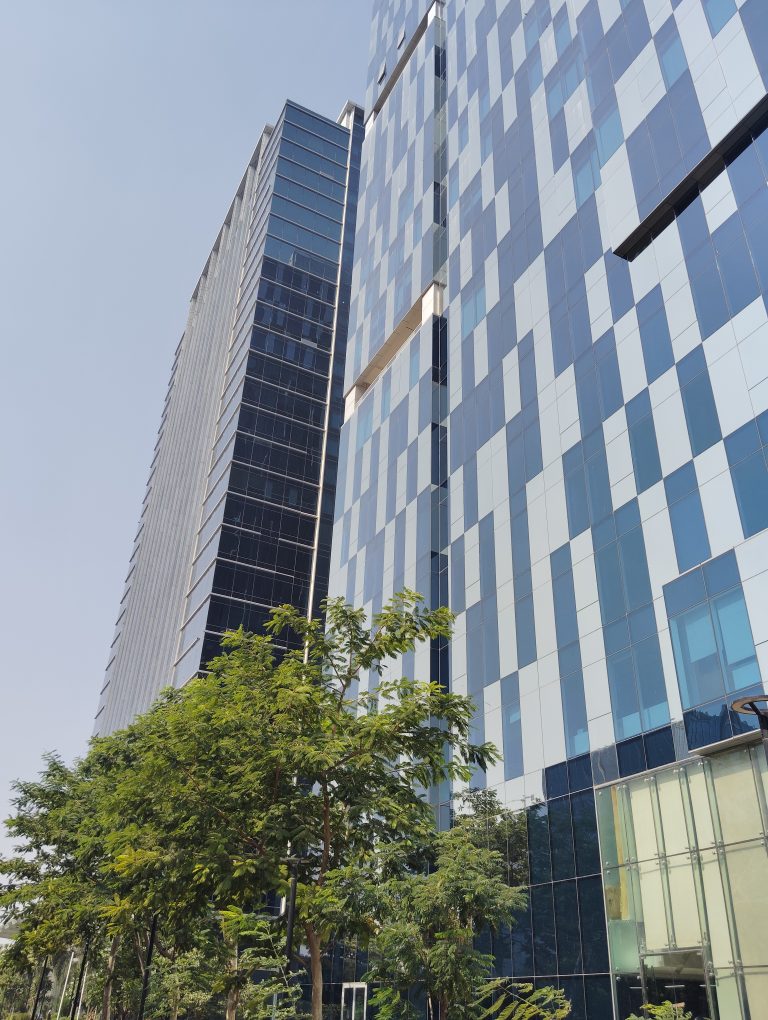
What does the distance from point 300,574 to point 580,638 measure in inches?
1897

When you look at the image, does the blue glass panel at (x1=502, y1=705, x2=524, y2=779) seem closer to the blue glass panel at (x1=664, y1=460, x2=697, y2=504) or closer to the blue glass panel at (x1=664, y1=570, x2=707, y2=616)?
the blue glass panel at (x1=664, y1=570, x2=707, y2=616)

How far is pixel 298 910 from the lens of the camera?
1719 centimetres

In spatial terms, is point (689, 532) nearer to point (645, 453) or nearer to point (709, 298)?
point (645, 453)

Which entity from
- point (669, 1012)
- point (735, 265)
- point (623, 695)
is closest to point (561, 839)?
point (623, 695)

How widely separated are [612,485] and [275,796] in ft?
57.8

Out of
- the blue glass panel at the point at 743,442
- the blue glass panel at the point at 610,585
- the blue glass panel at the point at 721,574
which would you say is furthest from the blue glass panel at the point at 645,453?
the blue glass panel at the point at 721,574

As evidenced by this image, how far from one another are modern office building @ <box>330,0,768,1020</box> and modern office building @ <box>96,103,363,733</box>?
27.4 m

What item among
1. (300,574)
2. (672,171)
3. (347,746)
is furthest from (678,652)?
(300,574)

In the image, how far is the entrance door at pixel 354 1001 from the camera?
40.2 metres

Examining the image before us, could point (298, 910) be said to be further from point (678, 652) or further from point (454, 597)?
point (454, 597)

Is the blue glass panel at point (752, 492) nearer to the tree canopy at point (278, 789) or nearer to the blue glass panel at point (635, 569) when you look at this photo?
the blue glass panel at point (635, 569)

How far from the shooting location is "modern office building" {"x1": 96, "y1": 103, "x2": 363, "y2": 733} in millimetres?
74250

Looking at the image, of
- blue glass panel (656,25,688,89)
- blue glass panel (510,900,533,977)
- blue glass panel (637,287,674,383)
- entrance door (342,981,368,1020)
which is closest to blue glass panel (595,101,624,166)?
blue glass panel (656,25,688,89)

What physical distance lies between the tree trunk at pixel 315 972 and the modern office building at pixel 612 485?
34.6 feet
